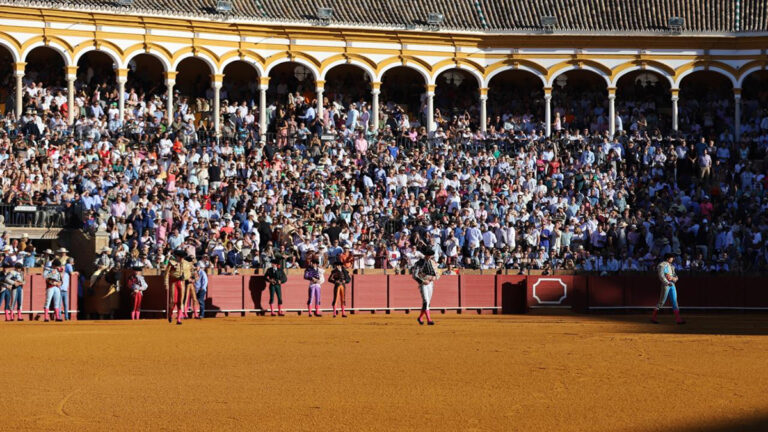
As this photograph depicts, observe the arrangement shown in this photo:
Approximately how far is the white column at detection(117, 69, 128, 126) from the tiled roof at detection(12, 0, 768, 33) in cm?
529

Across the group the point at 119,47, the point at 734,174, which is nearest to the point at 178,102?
the point at 119,47

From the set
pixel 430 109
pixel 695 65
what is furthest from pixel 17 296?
pixel 695 65

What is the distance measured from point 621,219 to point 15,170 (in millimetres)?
14766

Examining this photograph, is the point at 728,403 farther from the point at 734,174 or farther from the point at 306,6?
the point at 306,6

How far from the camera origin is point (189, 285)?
25172 mm

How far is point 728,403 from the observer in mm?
12641

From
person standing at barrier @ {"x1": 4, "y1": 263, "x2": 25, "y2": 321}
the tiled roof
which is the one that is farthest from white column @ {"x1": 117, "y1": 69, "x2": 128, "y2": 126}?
person standing at barrier @ {"x1": 4, "y1": 263, "x2": 25, "y2": 321}

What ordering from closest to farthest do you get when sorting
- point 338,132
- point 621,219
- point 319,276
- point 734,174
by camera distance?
point 319,276 < point 621,219 < point 734,174 < point 338,132

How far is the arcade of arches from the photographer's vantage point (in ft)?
125

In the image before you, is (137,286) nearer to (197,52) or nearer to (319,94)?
(197,52)

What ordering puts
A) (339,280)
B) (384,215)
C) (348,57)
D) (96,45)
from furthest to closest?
(348,57) → (96,45) → (384,215) → (339,280)

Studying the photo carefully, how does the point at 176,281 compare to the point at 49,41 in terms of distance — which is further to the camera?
the point at 49,41

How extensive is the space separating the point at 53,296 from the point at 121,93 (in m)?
13.0

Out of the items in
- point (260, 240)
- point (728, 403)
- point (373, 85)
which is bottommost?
point (728, 403)
